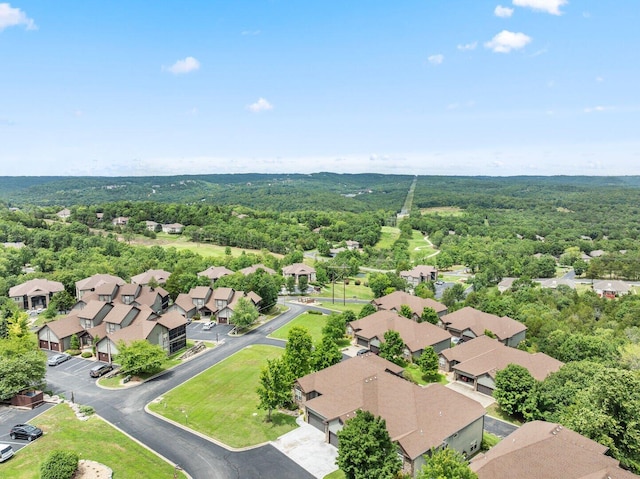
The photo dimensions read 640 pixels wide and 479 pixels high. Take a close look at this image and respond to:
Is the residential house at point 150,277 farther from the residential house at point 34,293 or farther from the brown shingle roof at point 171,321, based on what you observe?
the brown shingle roof at point 171,321

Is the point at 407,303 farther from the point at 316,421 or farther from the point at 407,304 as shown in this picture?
the point at 316,421

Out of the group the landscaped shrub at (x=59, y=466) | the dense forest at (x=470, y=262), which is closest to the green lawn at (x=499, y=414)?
the dense forest at (x=470, y=262)

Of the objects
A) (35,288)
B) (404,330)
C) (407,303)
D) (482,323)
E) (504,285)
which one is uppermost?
(35,288)

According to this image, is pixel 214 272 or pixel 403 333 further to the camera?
pixel 214 272

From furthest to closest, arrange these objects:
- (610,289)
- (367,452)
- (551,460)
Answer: (610,289) < (367,452) < (551,460)

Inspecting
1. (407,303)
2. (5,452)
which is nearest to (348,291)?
(407,303)

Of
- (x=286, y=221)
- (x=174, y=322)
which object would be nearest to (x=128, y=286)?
(x=174, y=322)
